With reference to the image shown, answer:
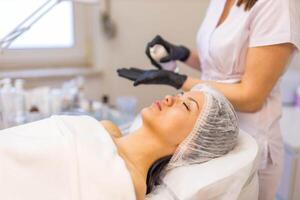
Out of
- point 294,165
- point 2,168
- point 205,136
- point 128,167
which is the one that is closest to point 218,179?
point 205,136

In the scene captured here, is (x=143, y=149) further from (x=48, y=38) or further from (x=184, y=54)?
(x=48, y=38)

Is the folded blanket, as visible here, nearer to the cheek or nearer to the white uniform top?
the cheek

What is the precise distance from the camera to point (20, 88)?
5.32ft

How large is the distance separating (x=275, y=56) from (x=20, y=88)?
45.0 inches

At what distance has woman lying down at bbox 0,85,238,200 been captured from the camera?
2.83 ft

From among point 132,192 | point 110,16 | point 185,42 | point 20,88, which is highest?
point 110,16

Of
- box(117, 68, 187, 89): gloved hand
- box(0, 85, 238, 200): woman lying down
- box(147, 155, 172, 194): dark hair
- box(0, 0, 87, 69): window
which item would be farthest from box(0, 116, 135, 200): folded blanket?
box(0, 0, 87, 69): window

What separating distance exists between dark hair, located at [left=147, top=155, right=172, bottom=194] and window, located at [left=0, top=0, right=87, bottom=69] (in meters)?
1.28

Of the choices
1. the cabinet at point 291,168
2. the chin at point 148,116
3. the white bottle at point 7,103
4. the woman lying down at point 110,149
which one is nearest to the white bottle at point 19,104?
the white bottle at point 7,103

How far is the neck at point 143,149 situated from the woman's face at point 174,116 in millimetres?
23

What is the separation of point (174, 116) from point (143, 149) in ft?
0.46

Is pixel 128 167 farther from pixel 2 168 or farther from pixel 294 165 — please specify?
pixel 294 165

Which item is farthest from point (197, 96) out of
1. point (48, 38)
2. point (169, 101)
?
point (48, 38)

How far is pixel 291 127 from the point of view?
1.84 meters
